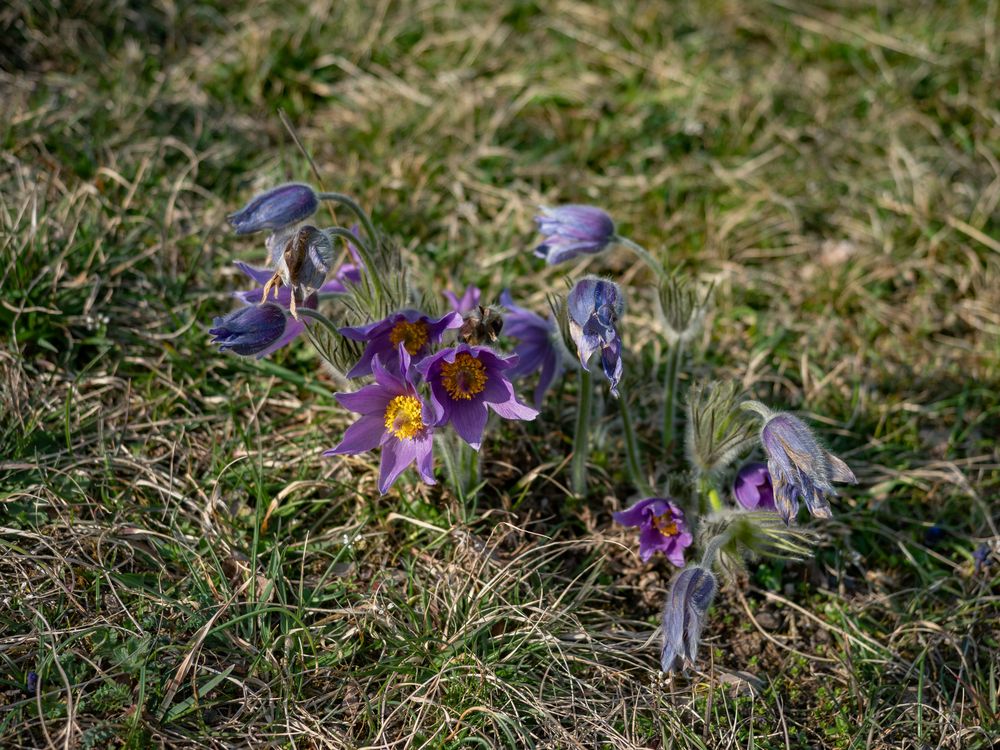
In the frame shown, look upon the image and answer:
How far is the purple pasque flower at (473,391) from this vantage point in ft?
7.11

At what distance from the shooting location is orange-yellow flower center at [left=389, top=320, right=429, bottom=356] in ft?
7.36

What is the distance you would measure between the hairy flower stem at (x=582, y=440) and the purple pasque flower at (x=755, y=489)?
428 mm

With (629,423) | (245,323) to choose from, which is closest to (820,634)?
(629,423)

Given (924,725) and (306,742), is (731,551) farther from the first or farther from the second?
(306,742)

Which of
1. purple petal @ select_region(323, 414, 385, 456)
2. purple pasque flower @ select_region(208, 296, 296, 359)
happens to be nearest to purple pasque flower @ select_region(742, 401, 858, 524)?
purple petal @ select_region(323, 414, 385, 456)

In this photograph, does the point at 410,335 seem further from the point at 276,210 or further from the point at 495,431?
the point at 495,431

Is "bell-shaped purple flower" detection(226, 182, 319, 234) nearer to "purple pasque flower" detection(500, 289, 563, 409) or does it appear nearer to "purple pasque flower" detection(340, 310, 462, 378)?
"purple pasque flower" detection(340, 310, 462, 378)

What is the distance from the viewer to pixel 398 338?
7.39 feet

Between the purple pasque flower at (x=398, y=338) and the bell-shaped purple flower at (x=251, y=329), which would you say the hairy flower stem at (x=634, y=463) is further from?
the bell-shaped purple flower at (x=251, y=329)

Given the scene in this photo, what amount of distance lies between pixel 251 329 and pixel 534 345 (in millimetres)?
790

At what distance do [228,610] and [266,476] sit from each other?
0.46 m

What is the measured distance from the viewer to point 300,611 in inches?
86.7

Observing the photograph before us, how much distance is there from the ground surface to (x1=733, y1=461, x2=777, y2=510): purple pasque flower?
0.76ft

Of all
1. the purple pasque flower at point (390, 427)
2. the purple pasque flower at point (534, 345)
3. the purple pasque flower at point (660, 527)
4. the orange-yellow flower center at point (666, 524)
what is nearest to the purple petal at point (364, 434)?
the purple pasque flower at point (390, 427)
